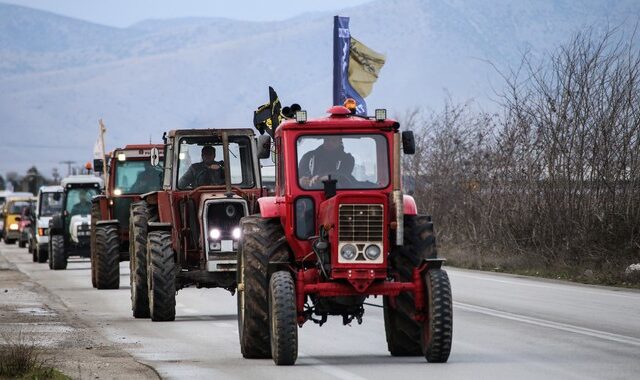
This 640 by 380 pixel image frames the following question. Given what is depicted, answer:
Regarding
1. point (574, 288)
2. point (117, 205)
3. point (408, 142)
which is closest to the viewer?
point (408, 142)

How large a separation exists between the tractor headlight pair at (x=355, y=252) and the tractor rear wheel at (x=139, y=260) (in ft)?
26.4

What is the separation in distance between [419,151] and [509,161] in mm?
11291

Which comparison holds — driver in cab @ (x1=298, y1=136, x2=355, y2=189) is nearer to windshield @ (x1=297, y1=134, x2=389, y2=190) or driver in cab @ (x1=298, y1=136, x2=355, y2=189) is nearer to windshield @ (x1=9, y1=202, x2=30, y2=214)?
windshield @ (x1=297, y1=134, x2=389, y2=190)

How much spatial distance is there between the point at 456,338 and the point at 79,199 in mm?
24978

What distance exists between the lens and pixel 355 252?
1680 cm

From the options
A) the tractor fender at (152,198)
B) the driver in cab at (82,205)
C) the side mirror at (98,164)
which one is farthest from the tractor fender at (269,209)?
the driver in cab at (82,205)

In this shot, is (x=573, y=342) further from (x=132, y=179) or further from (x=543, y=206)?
(x=543, y=206)

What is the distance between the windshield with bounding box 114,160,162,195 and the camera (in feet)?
108

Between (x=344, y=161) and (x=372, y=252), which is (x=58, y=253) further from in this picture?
(x=372, y=252)

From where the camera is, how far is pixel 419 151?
167 ft

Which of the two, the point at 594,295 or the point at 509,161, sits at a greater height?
the point at 509,161

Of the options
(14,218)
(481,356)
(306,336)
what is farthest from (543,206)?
(14,218)

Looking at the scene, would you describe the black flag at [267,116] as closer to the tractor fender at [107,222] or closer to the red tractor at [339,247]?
the tractor fender at [107,222]

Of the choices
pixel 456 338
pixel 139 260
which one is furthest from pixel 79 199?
pixel 456 338
